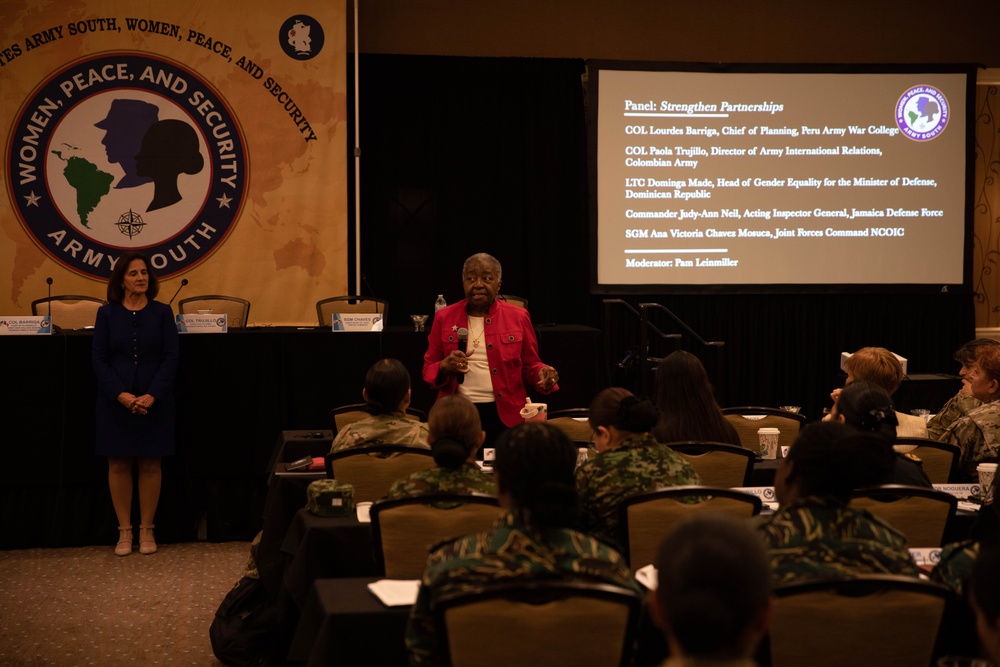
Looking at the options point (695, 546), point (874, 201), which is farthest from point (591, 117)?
point (695, 546)

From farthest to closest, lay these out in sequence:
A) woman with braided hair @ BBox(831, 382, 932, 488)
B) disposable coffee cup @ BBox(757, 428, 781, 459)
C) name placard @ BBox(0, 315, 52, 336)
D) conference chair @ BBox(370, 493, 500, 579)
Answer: name placard @ BBox(0, 315, 52, 336), disposable coffee cup @ BBox(757, 428, 781, 459), woman with braided hair @ BBox(831, 382, 932, 488), conference chair @ BBox(370, 493, 500, 579)

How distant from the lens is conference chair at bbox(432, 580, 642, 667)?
192cm

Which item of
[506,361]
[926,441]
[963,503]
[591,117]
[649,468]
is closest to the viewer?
[649,468]

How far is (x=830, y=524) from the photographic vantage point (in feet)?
7.06

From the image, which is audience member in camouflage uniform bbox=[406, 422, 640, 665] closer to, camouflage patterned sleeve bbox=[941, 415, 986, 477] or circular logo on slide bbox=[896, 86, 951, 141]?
camouflage patterned sleeve bbox=[941, 415, 986, 477]

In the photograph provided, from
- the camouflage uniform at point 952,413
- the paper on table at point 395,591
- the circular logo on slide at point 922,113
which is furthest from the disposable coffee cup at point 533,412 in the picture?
the circular logo on slide at point 922,113

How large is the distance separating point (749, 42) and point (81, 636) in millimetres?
7367

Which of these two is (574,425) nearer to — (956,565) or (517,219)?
Answer: (956,565)

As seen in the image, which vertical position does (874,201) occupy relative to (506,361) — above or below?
above

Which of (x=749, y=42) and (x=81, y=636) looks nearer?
(x=81, y=636)

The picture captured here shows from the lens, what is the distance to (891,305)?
8.93 m

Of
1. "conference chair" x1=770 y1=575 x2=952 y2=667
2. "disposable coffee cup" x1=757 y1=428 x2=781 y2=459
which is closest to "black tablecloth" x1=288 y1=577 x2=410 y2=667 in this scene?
"conference chair" x1=770 y1=575 x2=952 y2=667

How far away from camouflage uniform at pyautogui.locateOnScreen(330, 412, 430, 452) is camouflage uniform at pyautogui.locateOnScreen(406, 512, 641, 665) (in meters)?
1.57

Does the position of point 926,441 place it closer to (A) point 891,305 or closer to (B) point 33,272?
(A) point 891,305
